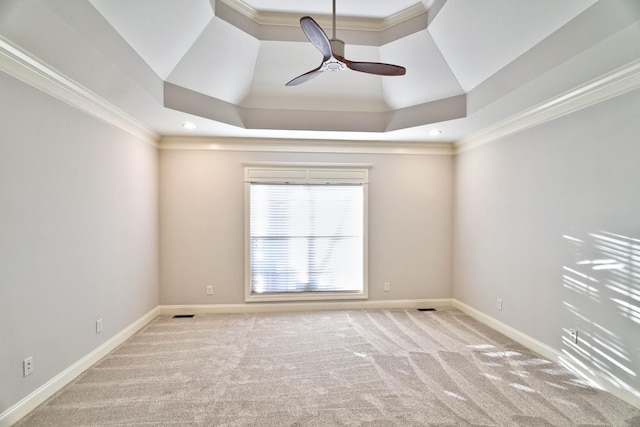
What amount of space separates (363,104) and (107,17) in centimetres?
275

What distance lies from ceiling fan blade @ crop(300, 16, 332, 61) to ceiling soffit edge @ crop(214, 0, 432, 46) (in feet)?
4.03

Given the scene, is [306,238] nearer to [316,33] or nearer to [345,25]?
[345,25]

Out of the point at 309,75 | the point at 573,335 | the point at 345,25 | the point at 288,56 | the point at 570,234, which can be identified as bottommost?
the point at 573,335

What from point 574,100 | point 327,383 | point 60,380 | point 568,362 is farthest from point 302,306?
point 574,100

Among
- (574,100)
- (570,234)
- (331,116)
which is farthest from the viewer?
(331,116)

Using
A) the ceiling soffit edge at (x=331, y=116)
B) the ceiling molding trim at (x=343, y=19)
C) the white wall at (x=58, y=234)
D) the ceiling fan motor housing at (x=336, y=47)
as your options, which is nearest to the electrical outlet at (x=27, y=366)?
the white wall at (x=58, y=234)

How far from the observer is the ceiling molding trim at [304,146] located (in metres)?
4.24

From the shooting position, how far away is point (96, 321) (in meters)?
2.90

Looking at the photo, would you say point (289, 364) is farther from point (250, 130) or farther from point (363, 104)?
point (363, 104)

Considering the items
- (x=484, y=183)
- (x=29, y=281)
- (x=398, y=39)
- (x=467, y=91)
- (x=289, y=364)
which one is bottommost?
(x=289, y=364)

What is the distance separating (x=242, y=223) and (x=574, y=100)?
13.1ft

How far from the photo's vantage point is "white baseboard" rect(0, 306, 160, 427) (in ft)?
6.64

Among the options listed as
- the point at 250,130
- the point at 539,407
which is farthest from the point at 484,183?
the point at 250,130

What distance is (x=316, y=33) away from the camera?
1.85 m
